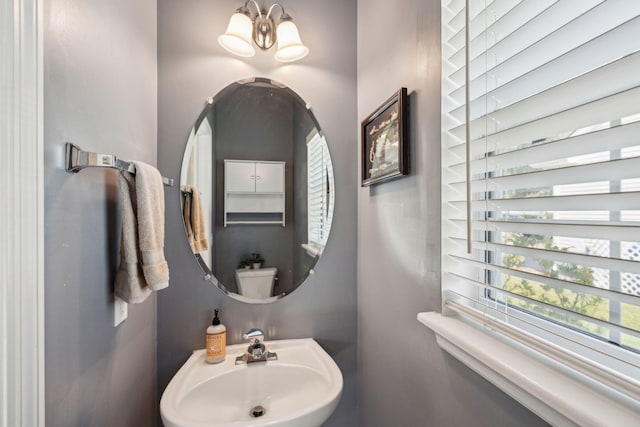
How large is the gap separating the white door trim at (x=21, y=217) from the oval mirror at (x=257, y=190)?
2.16ft

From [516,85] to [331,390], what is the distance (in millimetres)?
969

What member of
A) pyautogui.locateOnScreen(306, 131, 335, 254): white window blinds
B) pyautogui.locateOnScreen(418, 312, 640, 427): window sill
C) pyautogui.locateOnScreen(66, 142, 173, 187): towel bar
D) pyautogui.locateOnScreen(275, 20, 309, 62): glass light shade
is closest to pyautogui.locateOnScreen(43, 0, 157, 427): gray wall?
pyautogui.locateOnScreen(66, 142, 173, 187): towel bar

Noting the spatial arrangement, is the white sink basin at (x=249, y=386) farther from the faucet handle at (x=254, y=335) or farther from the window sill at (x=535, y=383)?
the window sill at (x=535, y=383)

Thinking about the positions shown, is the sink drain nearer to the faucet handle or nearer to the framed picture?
the faucet handle

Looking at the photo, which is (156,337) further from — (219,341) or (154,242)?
(154,242)

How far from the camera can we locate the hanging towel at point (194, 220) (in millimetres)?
1169

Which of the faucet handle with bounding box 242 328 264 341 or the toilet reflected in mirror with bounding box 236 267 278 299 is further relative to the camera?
the toilet reflected in mirror with bounding box 236 267 278 299

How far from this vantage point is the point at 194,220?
46.4 inches

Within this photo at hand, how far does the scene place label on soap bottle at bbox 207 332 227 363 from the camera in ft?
3.57

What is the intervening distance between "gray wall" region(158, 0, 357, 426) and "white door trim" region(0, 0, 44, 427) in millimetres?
644

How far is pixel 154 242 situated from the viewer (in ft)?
2.57

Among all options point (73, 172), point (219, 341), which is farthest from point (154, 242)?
point (219, 341)

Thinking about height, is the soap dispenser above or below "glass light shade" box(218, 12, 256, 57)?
below

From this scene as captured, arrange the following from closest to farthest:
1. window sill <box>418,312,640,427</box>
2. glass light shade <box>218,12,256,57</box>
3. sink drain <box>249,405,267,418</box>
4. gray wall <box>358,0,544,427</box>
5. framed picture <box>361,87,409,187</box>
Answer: window sill <box>418,312,640,427</box> → gray wall <box>358,0,544,427</box> → framed picture <box>361,87,409,187</box> → sink drain <box>249,405,267,418</box> → glass light shade <box>218,12,256,57</box>
